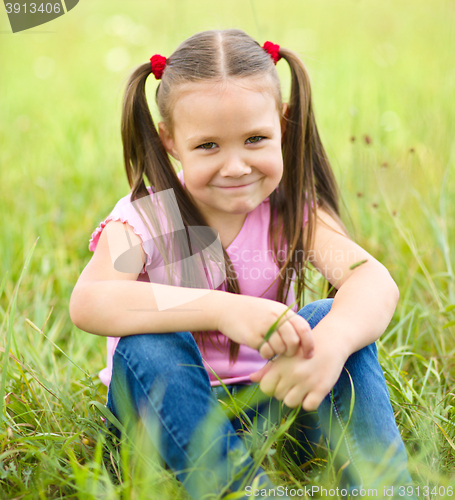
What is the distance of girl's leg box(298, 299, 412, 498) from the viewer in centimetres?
91

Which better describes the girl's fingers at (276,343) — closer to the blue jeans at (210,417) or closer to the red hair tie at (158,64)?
the blue jeans at (210,417)

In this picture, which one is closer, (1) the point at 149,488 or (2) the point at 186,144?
(1) the point at 149,488

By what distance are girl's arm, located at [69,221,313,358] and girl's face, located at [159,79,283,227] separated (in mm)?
274

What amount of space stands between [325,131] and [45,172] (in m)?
1.42

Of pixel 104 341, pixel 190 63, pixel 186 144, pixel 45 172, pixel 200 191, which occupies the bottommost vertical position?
pixel 104 341

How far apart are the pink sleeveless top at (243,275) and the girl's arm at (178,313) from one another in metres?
0.19

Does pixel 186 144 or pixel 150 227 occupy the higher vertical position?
pixel 186 144

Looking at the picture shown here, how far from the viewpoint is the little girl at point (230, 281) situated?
2.96ft

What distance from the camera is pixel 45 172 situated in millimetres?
2406

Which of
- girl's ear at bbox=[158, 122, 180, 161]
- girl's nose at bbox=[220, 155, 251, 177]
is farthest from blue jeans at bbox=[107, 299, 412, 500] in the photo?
girl's ear at bbox=[158, 122, 180, 161]

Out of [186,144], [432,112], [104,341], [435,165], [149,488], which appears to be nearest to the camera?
[149,488]

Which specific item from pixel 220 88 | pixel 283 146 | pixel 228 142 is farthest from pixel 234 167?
pixel 283 146

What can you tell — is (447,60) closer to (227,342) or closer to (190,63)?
(190,63)

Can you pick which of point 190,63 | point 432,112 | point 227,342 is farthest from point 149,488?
point 432,112
